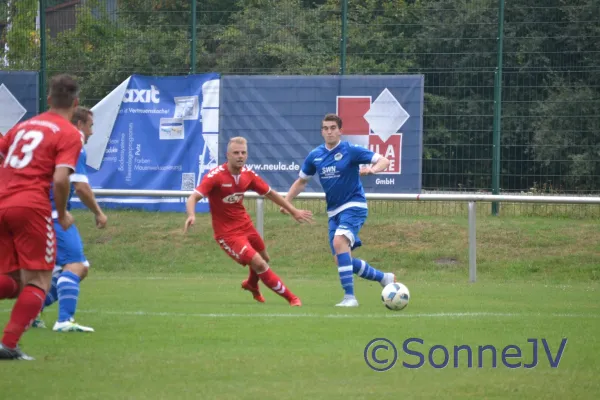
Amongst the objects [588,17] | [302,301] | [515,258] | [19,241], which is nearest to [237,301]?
[302,301]

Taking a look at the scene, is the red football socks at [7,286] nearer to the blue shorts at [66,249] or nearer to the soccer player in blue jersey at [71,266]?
the soccer player in blue jersey at [71,266]

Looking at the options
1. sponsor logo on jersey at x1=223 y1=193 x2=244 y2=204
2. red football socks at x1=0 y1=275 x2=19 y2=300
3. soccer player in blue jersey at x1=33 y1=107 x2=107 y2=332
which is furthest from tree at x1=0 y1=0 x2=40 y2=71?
red football socks at x1=0 y1=275 x2=19 y2=300

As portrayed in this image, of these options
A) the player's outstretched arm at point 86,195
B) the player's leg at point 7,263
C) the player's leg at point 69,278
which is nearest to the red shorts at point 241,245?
the player's leg at point 69,278

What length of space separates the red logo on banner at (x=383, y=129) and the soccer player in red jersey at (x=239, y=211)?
6594 mm

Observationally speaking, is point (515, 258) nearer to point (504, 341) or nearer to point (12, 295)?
point (504, 341)

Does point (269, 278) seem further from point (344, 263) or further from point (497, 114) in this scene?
point (497, 114)

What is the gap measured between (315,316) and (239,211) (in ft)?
6.97

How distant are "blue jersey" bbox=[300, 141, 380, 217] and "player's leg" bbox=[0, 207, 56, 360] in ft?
17.4

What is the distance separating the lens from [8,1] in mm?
20156

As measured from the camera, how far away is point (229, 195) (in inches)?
448

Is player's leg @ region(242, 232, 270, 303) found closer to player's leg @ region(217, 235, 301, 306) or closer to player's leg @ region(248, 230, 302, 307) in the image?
player's leg @ region(217, 235, 301, 306)

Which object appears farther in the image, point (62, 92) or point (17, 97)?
point (17, 97)

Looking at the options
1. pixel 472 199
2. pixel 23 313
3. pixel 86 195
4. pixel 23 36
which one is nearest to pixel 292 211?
pixel 86 195

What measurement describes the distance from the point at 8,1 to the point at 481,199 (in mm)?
10882
